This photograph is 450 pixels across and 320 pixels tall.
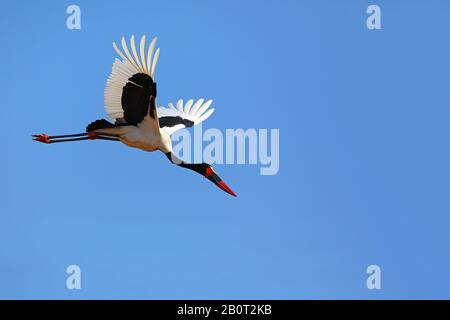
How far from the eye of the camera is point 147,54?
20531 millimetres

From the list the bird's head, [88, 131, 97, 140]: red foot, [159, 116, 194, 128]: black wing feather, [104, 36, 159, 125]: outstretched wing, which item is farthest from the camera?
[159, 116, 194, 128]: black wing feather

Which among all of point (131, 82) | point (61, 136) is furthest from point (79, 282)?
point (131, 82)

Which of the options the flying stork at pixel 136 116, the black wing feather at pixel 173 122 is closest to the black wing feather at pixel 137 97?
the flying stork at pixel 136 116

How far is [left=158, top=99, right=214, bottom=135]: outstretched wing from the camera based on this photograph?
78.7 ft

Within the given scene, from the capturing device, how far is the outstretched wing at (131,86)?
20609 mm

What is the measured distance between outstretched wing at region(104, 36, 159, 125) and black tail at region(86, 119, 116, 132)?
18 cm

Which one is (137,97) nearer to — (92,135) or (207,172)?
(92,135)

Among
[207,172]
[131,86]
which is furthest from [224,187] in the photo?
[131,86]

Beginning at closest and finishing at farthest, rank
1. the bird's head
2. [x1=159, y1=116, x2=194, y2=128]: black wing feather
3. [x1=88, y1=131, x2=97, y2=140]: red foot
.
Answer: [x1=88, y1=131, x2=97, y2=140]: red foot, the bird's head, [x1=159, y1=116, x2=194, y2=128]: black wing feather

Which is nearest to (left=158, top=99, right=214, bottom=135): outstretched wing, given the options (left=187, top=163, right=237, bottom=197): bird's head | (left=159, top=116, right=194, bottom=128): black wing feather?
(left=159, top=116, right=194, bottom=128): black wing feather

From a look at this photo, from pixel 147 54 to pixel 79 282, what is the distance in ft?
16.4

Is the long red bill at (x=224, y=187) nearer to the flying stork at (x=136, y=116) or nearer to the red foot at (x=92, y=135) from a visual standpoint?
A: the flying stork at (x=136, y=116)

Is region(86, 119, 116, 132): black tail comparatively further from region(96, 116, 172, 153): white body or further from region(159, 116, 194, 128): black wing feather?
region(159, 116, 194, 128): black wing feather
